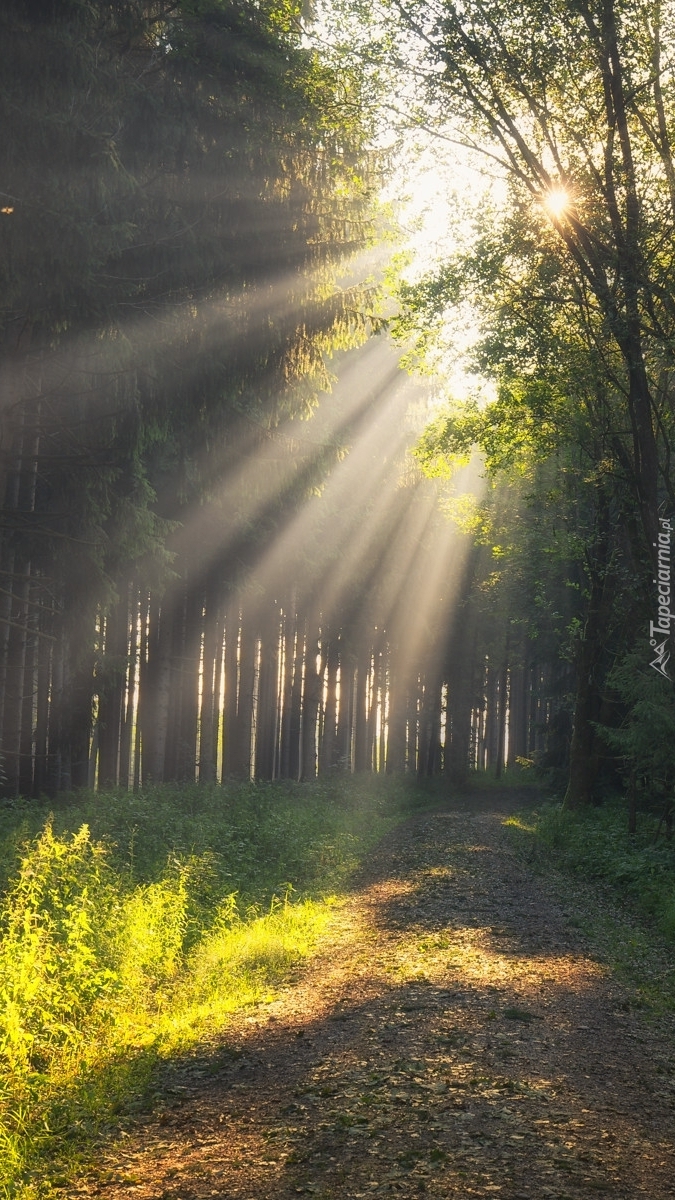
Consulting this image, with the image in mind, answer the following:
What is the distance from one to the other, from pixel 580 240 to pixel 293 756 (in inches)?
872

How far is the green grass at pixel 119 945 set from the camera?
242 inches

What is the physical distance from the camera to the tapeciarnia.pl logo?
654 inches

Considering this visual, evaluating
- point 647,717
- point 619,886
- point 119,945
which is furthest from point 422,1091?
point 647,717

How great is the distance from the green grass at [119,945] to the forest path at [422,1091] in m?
0.35

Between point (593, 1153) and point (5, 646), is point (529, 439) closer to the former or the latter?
point (5, 646)

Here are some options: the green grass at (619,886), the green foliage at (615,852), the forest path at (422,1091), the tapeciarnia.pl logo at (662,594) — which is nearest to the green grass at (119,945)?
the forest path at (422,1091)

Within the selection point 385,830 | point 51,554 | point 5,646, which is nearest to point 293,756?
point 385,830

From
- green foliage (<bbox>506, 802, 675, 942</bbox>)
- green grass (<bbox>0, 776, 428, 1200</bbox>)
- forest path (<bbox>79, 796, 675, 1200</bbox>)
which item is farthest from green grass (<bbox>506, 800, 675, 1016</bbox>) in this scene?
green grass (<bbox>0, 776, 428, 1200</bbox>)

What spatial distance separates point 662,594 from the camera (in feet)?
55.6

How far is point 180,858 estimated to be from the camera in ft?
45.8

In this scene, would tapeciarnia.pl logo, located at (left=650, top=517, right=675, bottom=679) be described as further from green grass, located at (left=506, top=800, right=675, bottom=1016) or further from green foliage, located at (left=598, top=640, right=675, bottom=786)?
green grass, located at (left=506, top=800, right=675, bottom=1016)

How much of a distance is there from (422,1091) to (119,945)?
3.75 metres

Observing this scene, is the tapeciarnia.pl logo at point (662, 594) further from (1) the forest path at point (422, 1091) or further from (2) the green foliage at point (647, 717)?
(1) the forest path at point (422, 1091)

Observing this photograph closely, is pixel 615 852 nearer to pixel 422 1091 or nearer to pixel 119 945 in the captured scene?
pixel 119 945
